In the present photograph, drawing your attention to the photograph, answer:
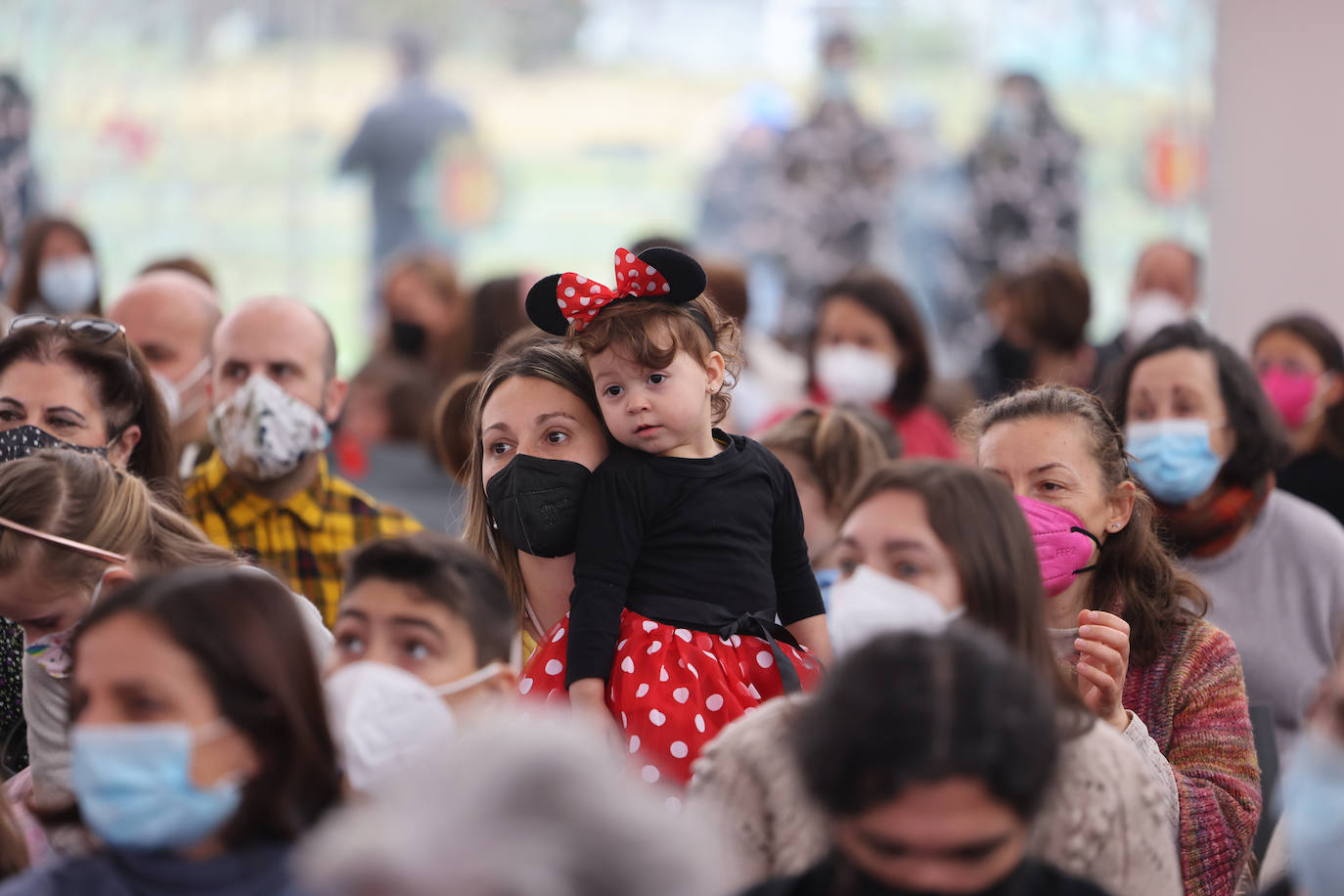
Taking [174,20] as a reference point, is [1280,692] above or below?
below

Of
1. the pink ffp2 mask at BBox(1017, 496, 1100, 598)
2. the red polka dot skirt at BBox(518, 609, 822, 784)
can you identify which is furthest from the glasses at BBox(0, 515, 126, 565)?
the pink ffp2 mask at BBox(1017, 496, 1100, 598)

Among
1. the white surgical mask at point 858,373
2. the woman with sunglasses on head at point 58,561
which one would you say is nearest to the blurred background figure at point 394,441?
the white surgical mask at point 858,373

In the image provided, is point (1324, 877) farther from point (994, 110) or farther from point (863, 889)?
point (994, 110)

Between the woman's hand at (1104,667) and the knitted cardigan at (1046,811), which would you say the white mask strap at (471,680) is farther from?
the woman's hand at (1104,667)

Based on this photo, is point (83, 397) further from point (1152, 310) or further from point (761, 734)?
point (1152, 310)

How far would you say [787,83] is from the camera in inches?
364

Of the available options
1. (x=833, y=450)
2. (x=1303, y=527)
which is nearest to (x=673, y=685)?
(x=833, y=450)

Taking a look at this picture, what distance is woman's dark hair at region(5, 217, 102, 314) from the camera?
6.21 m

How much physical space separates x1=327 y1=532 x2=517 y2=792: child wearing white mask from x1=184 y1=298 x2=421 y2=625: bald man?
5.44ft

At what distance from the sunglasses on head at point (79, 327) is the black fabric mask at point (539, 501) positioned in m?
1.26

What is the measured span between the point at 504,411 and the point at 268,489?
1320 mm

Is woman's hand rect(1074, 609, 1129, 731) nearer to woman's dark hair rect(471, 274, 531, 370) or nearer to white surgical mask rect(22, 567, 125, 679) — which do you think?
white surgical mask rect(22, 567, 125, 679)

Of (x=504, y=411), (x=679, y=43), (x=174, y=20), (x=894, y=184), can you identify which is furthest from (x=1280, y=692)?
(x=174, y=20)

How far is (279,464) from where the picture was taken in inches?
152
